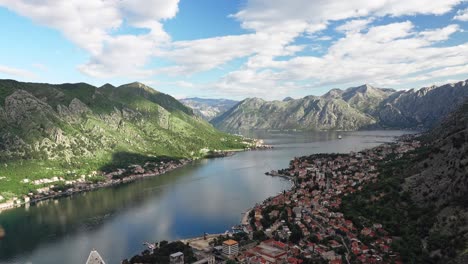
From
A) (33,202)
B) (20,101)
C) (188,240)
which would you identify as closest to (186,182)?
(33,202)

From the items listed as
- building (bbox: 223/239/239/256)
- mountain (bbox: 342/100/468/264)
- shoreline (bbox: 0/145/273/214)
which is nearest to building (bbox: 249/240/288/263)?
building (bbox: 223/239/239/256)

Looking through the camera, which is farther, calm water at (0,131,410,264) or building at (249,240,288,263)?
calm water at (0,131,410,264)

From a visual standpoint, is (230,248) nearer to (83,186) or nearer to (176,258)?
(176,258)

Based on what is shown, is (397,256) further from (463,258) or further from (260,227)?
(260,227)

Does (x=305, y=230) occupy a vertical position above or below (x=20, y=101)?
below

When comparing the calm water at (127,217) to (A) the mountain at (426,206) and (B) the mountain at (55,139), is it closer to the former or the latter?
(B) the mountain at (55,139)

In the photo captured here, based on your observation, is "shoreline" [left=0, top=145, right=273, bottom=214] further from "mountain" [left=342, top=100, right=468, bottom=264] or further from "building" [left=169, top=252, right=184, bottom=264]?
"mountain" [left=342, top=100, right=468, bottom=264]

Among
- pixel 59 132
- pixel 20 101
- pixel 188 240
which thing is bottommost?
pixel 188 240
